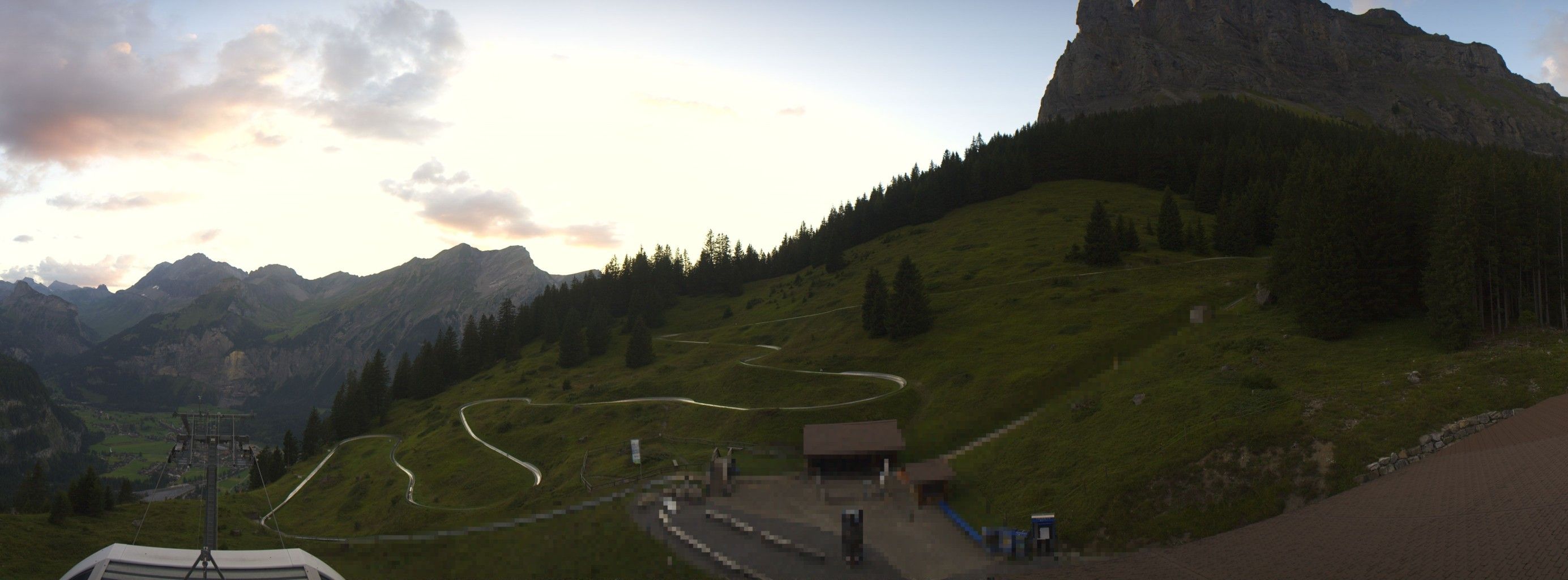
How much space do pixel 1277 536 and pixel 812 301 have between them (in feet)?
320

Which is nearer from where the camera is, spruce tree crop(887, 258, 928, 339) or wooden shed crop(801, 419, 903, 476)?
wooden shed crop(801, 419, 903, 476)

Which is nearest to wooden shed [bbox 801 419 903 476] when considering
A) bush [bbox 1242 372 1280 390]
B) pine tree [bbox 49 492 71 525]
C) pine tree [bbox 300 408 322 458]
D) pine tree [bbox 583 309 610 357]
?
bush [bbox 1242 372 1280 390]

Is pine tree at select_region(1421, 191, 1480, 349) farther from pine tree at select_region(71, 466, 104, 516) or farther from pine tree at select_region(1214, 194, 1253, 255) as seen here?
pine tree at select_region(71, 466, 104, 516)

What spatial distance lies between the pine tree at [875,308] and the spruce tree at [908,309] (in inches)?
55.1

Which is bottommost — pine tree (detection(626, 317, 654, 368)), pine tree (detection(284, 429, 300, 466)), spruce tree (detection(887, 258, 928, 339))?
pine tree (detection(284, 429, 300, 466))

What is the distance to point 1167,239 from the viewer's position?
11356cm

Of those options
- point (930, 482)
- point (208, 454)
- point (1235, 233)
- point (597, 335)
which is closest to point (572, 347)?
point (597, 335)

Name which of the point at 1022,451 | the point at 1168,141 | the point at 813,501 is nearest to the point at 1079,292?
the point at 1022,451

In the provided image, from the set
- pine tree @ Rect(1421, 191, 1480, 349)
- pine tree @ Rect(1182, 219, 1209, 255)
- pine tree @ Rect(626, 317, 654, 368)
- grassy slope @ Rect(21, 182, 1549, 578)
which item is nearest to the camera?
grassy slope @ Rect(21, 182, 1549, 578)

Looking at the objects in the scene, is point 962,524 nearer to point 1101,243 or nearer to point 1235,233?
point 1101,243

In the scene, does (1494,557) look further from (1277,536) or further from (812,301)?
(812,301)

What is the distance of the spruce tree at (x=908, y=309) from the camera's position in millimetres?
92625

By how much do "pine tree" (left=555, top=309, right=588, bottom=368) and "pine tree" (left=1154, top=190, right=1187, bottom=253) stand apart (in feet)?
309

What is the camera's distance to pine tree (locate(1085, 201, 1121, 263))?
105 metres
